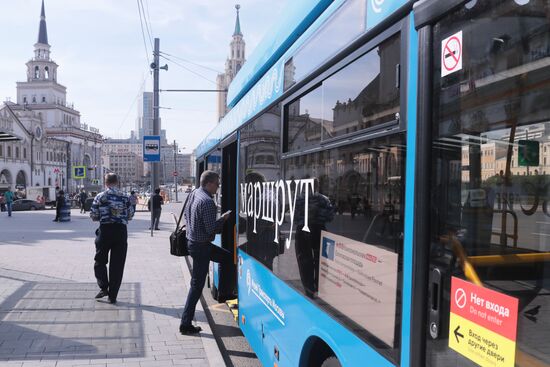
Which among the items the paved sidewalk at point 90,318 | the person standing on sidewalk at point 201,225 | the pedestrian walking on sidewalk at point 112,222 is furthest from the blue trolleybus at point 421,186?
the pedestrian walking on sidewalk at point 112,222

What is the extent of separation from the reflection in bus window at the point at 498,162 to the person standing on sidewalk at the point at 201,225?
11.8 ft

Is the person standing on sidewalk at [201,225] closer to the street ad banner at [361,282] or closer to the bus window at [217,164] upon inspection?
the bus window at [217,164]

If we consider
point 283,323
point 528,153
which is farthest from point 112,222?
point 528,153

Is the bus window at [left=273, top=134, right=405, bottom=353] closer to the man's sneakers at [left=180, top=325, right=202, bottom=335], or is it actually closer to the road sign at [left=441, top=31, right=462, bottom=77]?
the road sign at [left=441, top=31, right=462, bottom=77]

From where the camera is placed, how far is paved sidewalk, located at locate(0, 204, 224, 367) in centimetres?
488

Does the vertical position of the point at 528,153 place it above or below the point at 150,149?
below

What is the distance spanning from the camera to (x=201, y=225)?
5.18 metres

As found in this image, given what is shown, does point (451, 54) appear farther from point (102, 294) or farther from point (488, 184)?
point (102, 294)

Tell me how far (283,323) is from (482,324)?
6.45 feet

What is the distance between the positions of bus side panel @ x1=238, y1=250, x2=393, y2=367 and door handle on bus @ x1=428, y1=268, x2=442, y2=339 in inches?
12.2

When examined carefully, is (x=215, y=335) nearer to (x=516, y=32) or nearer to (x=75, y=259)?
(x=516, y=32)

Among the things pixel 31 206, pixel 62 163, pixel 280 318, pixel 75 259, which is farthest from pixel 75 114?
pixel 280 318

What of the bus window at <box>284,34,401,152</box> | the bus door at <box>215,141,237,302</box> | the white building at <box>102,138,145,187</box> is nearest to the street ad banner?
the bus window at <box>284,34,401,152</box>

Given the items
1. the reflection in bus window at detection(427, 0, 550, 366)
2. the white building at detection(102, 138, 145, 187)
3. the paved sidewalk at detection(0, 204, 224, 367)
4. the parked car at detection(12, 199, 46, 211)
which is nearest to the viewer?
the reflection in bus window at detection(427, 0, 550, 366)
